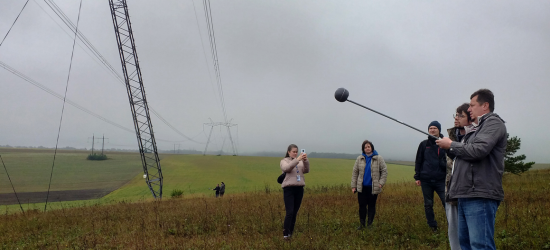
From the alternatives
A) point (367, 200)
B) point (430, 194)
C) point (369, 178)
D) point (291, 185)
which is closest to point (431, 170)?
point (430, 194)

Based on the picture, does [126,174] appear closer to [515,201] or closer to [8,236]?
[8,236]

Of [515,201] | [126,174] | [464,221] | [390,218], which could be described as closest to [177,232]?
[390,218]

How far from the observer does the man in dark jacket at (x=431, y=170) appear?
19.0 ft

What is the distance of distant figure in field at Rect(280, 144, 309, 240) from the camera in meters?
5.85

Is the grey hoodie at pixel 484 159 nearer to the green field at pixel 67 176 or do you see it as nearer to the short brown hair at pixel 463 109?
the short brown hair at pixel 463 109

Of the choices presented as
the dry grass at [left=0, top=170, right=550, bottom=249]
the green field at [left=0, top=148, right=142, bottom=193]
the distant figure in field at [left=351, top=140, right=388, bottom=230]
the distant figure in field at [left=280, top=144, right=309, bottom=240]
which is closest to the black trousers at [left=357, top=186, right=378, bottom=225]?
the distant figure in field at [left=351, top=140, right=388, bottom=230]

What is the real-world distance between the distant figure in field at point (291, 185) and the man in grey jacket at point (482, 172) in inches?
126

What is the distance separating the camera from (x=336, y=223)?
23.1ft

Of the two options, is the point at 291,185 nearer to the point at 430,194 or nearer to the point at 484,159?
the point at 430,194

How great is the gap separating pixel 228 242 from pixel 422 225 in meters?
4.23

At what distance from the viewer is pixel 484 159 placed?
2.88m

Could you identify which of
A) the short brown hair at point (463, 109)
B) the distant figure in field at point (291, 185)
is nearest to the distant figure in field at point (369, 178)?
the distant figure in field at point (291, 185)

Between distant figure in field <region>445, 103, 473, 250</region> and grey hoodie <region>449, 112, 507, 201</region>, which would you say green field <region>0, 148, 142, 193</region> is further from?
grey hoodie <region>449, 112, 507, 201</region>

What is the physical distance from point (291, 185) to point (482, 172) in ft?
11.5
